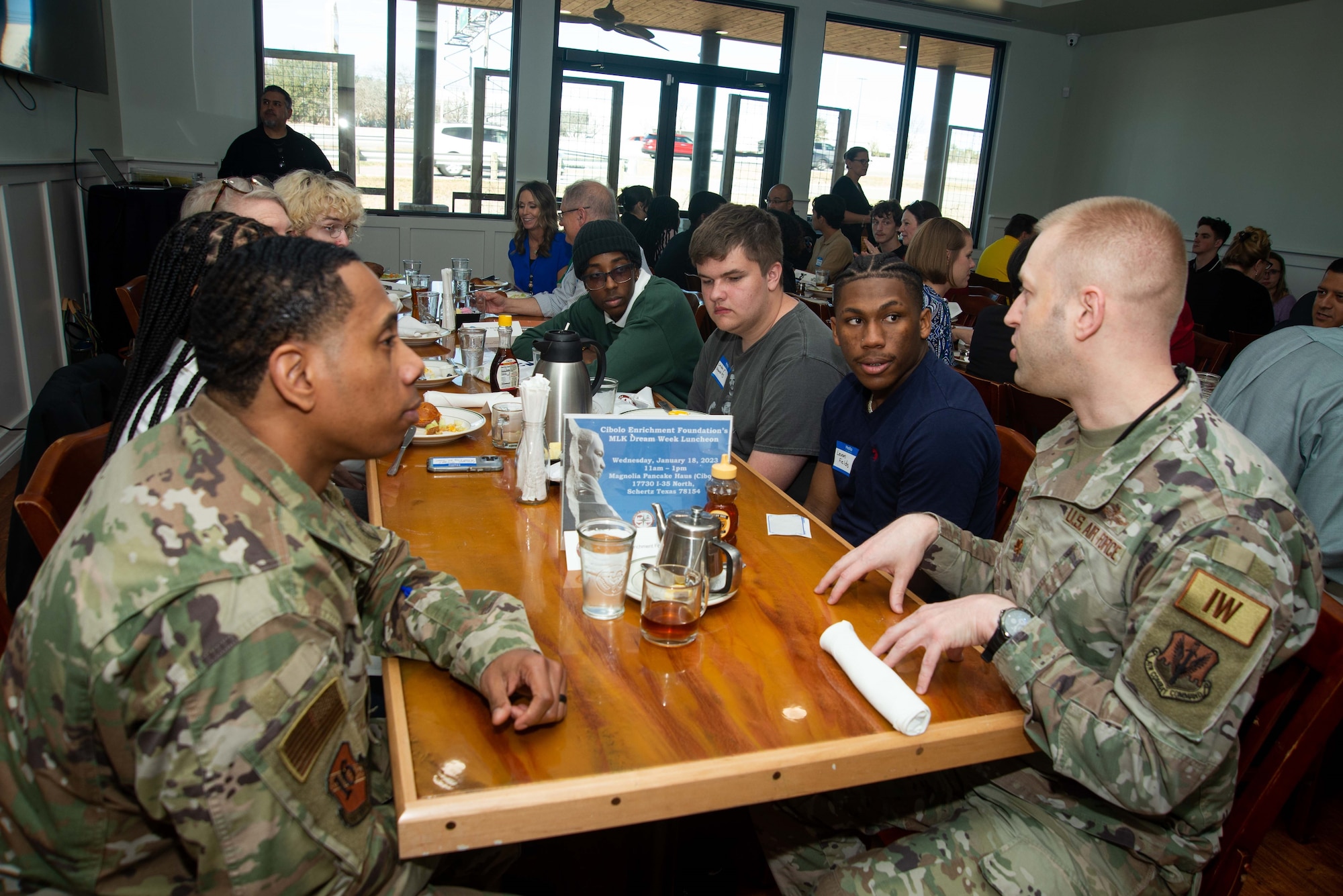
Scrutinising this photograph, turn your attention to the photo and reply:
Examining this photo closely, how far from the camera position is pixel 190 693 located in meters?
0.78

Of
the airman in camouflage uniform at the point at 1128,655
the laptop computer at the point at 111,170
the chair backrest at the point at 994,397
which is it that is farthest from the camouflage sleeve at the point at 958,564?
the laptop computer at the point at 111,170

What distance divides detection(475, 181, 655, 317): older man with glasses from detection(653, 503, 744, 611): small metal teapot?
313 centimetres

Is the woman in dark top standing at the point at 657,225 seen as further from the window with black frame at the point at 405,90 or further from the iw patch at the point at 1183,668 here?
the iw patch at the point at 1183,668

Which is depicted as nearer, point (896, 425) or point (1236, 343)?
point (896, 425)

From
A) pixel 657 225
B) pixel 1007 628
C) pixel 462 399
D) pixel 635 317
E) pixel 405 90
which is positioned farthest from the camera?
pixel 405 90

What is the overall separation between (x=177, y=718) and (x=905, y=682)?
2.87 feet

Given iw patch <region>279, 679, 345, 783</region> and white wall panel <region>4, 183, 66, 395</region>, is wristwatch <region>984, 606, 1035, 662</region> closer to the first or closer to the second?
iw patch <region>279, 679, 345, 783</region>

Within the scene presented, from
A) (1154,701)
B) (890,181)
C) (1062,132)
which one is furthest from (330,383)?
(1062,132)

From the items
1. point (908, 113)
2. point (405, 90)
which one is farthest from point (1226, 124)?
point (405, 90)

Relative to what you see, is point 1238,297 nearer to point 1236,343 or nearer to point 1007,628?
point 1236,343

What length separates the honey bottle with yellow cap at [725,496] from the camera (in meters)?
1.44

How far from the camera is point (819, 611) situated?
136 centimetres

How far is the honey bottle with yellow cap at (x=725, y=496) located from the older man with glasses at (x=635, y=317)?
1.43 metres

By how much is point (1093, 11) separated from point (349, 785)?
10.3m
